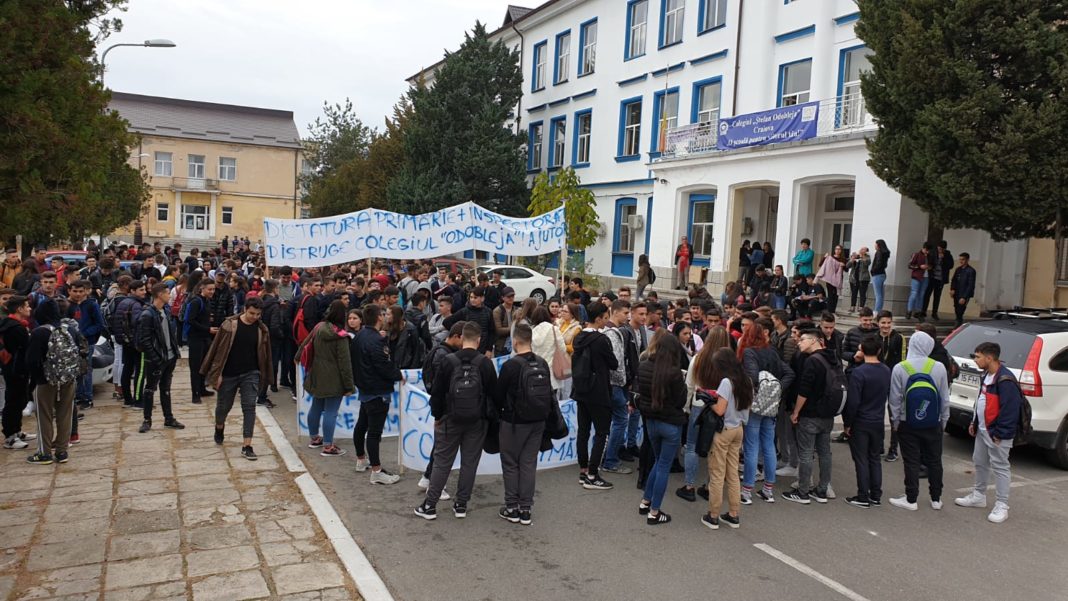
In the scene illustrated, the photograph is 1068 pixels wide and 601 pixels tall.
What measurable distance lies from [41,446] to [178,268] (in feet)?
27.2

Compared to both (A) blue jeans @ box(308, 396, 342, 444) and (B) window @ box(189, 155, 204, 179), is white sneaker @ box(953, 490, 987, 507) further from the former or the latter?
(B) window @ box(189, 155, 204, 179)

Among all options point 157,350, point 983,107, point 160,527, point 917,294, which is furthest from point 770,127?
point 160,527

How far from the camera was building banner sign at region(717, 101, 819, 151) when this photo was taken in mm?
19812

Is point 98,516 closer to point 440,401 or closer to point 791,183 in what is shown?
point 440,401

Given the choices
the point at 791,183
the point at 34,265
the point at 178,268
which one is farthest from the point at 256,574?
the point at 791,183

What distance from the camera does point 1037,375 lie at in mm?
8664

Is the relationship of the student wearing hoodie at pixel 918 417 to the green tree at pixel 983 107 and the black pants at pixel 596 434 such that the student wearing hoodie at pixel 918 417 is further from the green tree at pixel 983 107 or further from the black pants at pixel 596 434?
the green tree at pixel 983 107

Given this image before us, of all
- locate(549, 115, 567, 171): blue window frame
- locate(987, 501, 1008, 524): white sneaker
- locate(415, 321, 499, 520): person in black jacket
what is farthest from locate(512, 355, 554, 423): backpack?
locate(549, 115, 567, 171): blue window frame

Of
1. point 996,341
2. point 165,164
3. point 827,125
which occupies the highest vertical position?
point 165,164

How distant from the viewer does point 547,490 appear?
25.3ft

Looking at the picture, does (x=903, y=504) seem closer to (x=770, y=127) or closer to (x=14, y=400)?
(x=14, y=400)

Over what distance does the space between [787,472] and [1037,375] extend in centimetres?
305

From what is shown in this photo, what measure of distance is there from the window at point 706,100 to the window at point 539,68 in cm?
1066

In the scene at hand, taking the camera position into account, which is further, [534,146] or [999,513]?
[534,146]
